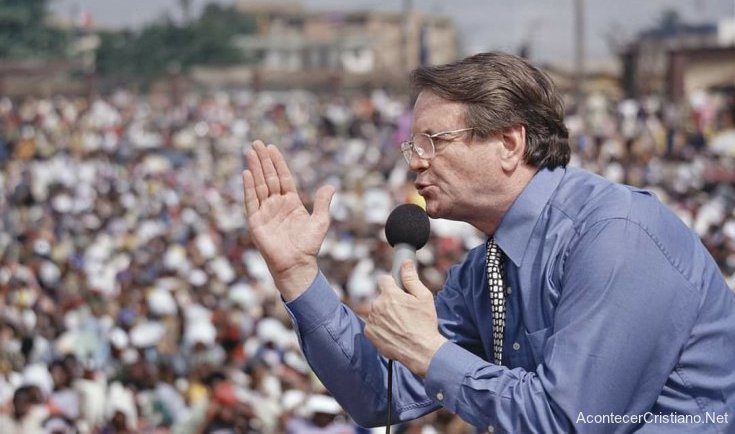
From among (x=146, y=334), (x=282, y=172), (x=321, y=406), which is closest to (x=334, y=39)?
(x=146, y=334)

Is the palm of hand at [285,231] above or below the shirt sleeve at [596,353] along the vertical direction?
above

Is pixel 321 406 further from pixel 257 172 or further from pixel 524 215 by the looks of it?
pixel 524 215

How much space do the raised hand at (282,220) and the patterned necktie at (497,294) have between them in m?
0.36

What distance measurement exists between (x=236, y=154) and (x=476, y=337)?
74.4ft

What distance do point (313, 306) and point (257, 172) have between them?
1.04 feet

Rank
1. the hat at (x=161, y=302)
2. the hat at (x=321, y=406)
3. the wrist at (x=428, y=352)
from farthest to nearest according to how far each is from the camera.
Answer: the hat at (x=161, y=302)
the hat at (x=321, y=406)
the wrist at (x=428, y=352)

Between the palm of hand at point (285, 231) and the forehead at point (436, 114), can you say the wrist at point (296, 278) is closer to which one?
the palm of hand at point (285, 231)

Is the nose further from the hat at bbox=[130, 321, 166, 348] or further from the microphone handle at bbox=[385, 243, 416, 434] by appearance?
the hat at bbox=[130, 321, 166, 348]

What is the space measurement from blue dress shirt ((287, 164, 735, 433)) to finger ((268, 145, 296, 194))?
1.53 feet

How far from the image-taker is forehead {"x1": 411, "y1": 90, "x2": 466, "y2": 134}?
259 cm

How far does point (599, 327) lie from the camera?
2340 millimetres

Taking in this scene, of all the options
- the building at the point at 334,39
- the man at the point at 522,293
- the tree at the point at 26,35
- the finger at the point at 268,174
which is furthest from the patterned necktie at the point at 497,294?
the tree at the point at 26,35

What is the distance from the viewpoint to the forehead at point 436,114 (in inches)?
102

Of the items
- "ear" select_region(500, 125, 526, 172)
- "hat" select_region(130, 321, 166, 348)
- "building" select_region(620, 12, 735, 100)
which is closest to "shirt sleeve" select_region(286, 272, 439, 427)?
"ear" select_region(500, 125, 526, 172)
